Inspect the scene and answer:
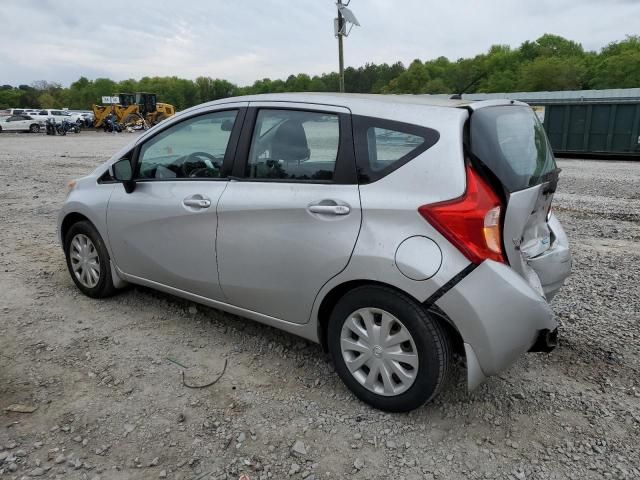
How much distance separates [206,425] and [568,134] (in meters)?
18.1

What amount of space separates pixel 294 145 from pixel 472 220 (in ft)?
3.95

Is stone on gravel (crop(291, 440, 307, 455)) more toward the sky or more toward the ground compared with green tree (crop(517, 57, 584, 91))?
more toward the ground

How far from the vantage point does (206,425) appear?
277 centimetres

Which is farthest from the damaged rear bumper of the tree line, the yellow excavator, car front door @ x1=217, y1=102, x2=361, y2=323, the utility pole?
the tree line

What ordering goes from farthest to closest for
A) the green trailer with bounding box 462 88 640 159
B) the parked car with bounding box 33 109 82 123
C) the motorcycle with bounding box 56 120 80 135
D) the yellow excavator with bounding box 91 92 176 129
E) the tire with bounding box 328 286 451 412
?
the yellow excavator with bounding box 91 92 176 129, the parked car with bounding box 33 109 82 123, the motorcycle with bounding box 56 120 80 135, the green trailer with bounding box 462 88 640 159, the tire with bounding box 328 286 451 412

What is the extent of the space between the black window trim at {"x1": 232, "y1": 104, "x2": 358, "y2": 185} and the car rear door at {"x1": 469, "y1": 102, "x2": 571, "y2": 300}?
639 millimetres

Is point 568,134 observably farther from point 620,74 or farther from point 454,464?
point 620,74

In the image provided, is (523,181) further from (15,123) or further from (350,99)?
(15,123)

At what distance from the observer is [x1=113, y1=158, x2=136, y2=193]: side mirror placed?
382cm

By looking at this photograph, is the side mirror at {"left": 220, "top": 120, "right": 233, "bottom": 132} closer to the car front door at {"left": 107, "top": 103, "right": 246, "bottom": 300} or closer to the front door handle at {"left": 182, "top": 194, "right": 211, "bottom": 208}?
the car front door at {"left": 107, "top": 103, "right": 246, "bottom": 300}

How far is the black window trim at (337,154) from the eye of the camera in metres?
2.80

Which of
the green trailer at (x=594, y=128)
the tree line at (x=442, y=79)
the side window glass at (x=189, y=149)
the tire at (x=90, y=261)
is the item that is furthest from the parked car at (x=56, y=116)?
the side window glass at (x=189, y=149)

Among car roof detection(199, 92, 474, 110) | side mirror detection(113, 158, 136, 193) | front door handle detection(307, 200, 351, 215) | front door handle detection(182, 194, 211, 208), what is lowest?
front door handle detection(182, 194, 211, 208)

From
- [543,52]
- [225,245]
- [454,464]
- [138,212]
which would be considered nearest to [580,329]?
[454,464]
